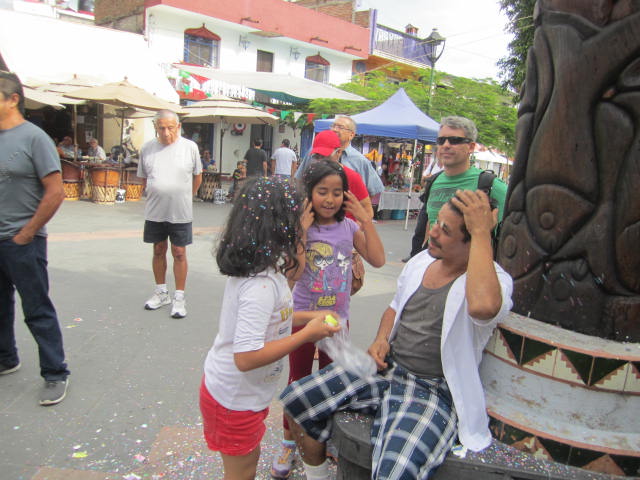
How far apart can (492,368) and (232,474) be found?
1.11 metres

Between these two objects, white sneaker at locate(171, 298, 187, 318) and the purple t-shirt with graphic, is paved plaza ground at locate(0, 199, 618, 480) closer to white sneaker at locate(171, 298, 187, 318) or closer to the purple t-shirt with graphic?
white sneaker at locate(171, 298, 187, 318)

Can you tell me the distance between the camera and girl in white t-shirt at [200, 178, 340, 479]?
1.73 metres

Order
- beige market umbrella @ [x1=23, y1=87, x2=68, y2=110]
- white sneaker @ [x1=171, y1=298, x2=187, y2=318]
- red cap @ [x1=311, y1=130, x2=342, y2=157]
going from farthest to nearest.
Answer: beige market umbrella @ [x1=23, y1=87, x2=68, y2=110], white sneaker @ [x1=171, y1=298, x2=187, y2=318], red cap @ [x1=311, y1=130, x2=342, y2=157]

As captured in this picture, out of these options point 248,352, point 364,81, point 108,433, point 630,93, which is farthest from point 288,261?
point 364,81

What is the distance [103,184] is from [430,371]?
10590 millimetres

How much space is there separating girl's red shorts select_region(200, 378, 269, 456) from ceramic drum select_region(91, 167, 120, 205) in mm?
10326

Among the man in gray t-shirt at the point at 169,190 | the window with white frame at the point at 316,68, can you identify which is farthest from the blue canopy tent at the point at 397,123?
the window with white frame at the point at 316,68

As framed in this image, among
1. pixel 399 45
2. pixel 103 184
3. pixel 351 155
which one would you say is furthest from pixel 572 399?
pixel 399 45

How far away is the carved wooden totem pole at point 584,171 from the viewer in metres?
1.79

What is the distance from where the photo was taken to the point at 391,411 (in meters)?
1.93

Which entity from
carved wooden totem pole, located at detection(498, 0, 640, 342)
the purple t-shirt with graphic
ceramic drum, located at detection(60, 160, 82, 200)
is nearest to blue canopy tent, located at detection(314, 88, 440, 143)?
ceramic drum, located at detection(60, 160, 82, 200)

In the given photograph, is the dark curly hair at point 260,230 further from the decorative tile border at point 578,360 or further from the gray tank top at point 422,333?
the decorative tile border at point 578,360

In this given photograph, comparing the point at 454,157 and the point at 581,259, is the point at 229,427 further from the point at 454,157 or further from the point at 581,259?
the point at 454,157

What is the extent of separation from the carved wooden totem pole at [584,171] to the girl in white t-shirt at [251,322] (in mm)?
944
